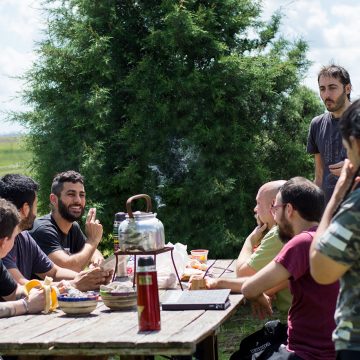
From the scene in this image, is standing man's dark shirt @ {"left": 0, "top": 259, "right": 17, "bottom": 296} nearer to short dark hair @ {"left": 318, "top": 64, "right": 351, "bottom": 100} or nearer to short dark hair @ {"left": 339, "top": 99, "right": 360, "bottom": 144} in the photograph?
short dark hair @ {"left": 339, "top": 99, "right": 360, "bottom": 144}

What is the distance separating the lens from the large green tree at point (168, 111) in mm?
7441

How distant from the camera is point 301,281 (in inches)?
133

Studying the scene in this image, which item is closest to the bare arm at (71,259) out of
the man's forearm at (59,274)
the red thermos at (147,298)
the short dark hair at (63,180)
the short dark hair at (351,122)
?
the man's forearm at (59,274)

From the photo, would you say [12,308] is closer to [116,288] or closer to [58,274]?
[116,288]

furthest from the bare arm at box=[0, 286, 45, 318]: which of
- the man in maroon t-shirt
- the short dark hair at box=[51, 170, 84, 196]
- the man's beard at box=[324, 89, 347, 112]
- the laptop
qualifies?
the man's beard at box=[324, 89, 347, 112]

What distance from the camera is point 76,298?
355cm

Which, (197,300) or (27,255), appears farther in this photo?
(27,255)

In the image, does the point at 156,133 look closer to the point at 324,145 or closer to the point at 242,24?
the point at 242,24

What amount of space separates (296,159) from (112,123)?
1.83 m

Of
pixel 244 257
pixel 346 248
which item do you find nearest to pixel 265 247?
pixel 244 257

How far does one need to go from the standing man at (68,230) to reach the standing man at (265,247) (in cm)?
117

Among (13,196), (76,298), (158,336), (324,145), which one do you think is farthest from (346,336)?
(324,145)

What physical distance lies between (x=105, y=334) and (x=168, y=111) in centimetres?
454

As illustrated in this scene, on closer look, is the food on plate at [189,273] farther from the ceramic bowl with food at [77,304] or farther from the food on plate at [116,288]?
the ceramic bowl with food at [77,304]
